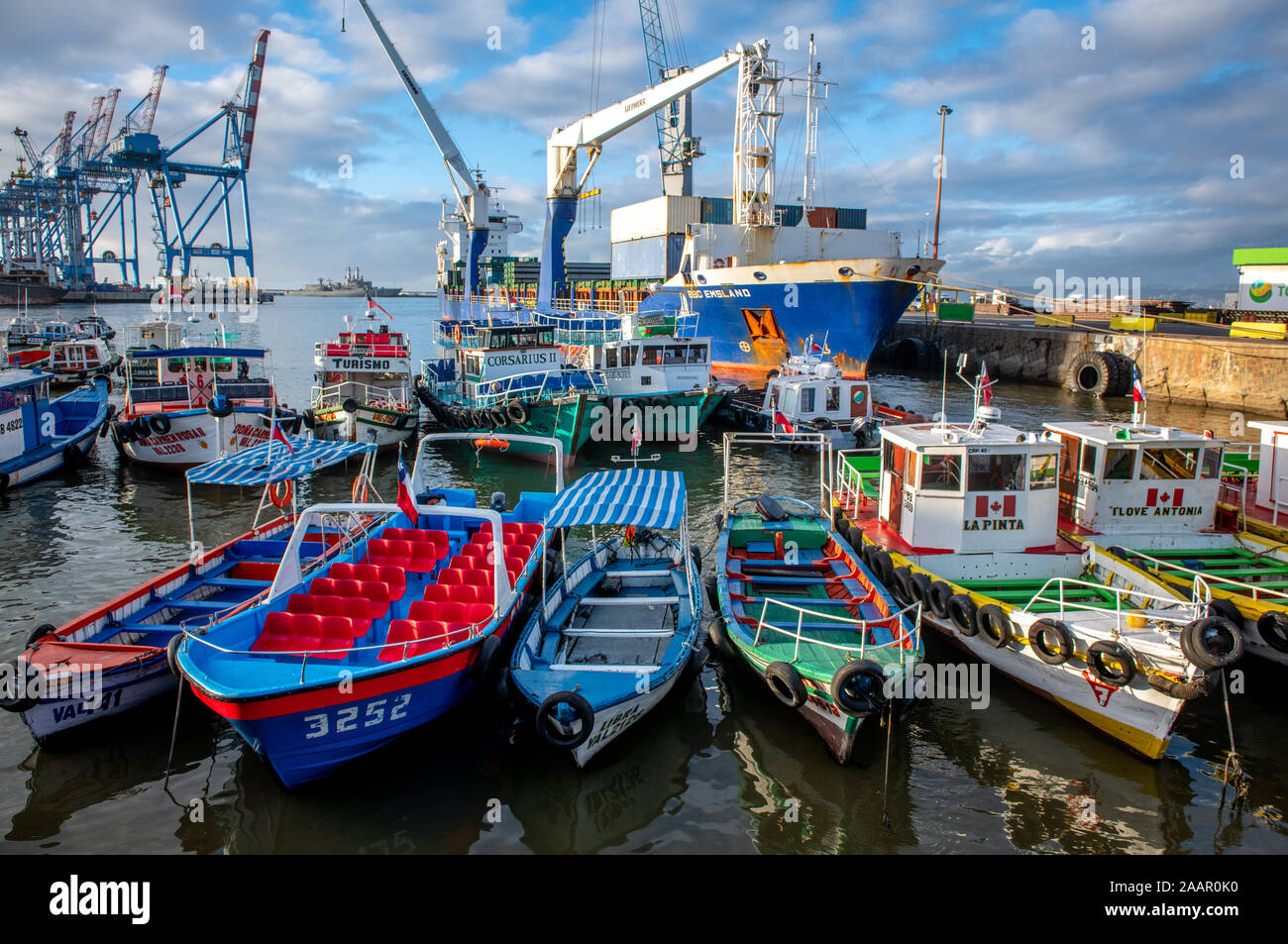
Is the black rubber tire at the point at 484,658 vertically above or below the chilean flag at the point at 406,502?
below

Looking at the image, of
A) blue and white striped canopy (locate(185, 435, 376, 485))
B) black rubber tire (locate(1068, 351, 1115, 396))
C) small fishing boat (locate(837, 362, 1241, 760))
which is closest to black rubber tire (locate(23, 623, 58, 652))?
blue and white striped canopy (locate(185, 435, 376, 485))

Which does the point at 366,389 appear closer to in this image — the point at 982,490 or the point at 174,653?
the point at 174,653

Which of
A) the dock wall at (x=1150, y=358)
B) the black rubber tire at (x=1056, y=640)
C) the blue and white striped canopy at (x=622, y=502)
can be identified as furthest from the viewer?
the dock wall at (x=1150, y=358)

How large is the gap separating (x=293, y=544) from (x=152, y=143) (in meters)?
79.7

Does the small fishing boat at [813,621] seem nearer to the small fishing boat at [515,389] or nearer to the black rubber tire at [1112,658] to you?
the black rubber tire at [1112,658]

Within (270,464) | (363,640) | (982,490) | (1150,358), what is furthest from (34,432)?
(1150,358)

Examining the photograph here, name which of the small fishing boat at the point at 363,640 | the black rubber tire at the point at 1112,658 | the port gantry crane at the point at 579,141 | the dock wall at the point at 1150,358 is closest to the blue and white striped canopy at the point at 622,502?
the small fishing boat at the point at 363,640

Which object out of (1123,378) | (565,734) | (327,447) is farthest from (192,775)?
(1123,378)

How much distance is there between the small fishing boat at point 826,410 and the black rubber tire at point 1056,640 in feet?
50.2

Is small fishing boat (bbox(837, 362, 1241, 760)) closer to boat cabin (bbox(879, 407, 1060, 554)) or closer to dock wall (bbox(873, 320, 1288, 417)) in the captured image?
boat cabin (bbox(879, 407, 1060, 554))

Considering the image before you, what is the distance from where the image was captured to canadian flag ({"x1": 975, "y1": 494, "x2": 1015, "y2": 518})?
10867 millimetres

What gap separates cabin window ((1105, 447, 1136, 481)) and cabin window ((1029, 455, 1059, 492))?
1.65 meters

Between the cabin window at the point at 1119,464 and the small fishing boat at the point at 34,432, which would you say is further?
the small fishing boat at the point at 34,432

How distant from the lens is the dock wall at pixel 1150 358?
1281 inches
